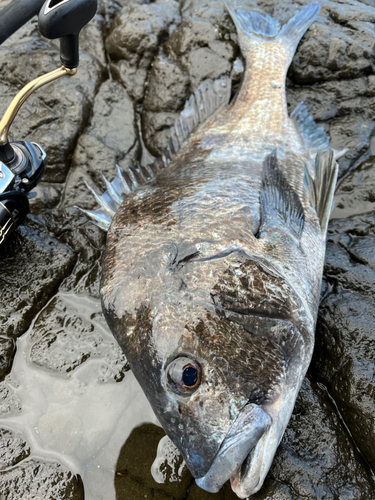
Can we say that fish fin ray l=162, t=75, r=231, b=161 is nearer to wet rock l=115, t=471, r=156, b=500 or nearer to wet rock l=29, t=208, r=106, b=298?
wet rock l=29, t=208, r=106, b=298

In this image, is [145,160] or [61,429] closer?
[61,429]

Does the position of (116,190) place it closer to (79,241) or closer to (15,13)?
(79,241)

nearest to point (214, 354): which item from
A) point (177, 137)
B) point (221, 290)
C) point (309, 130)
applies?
point (221, 290)

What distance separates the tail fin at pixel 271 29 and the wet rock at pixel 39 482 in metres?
4.00

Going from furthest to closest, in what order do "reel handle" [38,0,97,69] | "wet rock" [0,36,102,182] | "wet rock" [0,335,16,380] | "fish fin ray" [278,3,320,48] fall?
1. "fish fin ray" [278,3,320,48]
2. "wet rock" [0,36,102,182]
3. "wet rock" [0,335,16,380]
4. "reel handle" [38,0,97,69]

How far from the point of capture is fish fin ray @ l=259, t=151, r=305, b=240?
7.55 feet

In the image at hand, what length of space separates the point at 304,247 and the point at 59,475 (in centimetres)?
217

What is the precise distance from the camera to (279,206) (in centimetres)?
239

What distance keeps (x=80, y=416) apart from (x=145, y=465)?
55 cm

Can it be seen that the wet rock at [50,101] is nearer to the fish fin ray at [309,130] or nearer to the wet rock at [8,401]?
the wet rock at [8,401]

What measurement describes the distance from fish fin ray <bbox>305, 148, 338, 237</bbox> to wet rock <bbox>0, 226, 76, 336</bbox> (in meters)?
2.05

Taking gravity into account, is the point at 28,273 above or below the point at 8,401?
above

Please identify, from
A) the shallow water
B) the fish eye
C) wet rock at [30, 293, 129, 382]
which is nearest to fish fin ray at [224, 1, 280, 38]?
wet rock at [30, 293, 129, 382]

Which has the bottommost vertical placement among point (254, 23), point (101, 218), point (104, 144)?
point (101, 218)
